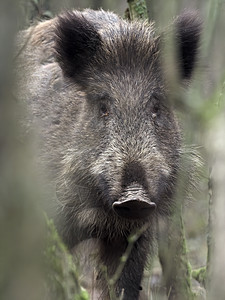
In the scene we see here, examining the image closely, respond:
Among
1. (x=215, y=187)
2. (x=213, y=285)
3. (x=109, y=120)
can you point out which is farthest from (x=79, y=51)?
(x=213, y=285)

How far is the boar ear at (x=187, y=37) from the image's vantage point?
539cm

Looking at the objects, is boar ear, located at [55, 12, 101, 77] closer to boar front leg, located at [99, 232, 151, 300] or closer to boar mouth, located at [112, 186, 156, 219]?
boar front leg, located at [99, 232, 151, 300]

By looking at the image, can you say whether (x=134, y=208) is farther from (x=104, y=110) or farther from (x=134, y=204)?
(x=104, y=110)

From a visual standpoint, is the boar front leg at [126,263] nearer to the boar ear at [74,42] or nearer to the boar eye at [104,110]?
the boar eye at [104,110]

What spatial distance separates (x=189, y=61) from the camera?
5629 mm

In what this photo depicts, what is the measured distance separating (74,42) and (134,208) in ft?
5.61

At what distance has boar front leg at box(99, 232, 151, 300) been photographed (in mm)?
5402

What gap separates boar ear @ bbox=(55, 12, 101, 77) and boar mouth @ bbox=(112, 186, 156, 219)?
159 cm

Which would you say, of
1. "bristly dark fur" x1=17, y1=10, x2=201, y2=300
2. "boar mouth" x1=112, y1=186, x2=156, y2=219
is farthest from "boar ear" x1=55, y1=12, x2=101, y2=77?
"boar mouth" x1=112, y1=186, x2=156, y2=219

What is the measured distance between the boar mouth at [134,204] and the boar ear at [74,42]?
1.59 meters

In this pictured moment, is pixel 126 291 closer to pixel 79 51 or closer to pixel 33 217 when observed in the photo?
pixel 79 51

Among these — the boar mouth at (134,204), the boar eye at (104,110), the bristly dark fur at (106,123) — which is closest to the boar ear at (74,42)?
the bristly dark fur at (106,123)

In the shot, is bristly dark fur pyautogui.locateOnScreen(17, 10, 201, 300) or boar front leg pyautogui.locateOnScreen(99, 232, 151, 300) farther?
boar front leg pyautogui.locateOnScreen(99, 232, 151, 300)

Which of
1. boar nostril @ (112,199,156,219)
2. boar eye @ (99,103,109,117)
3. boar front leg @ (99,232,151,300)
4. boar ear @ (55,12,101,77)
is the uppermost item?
boar ear @ (55,12,101,77)
